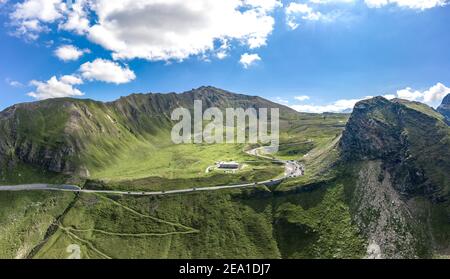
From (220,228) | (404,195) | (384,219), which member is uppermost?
(404,195)

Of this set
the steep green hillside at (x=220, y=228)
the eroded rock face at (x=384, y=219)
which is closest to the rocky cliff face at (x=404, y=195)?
the eroded rock face at (x=384, y=219)

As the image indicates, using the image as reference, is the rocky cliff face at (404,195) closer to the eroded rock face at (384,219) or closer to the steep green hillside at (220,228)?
the eroded rock face at (384,219)

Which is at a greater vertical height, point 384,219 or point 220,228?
point 384,219

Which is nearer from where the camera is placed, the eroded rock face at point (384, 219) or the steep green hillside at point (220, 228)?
the eroded rock face at point (384, 219)

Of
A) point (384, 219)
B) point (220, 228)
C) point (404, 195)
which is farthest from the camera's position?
point (220, 228)

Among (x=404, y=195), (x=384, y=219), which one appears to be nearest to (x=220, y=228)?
(x=384, y=219)

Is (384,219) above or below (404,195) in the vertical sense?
below

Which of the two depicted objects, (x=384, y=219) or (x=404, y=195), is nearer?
(x=384, y=219)

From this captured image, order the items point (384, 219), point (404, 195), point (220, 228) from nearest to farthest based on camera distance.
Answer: point (384, 219) → point (404, 195) → point (220, 228)

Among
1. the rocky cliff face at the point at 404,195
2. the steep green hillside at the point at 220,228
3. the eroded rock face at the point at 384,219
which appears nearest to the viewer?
the eroded rock face at the point at 384,219

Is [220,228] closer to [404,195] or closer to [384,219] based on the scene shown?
[384,219]
